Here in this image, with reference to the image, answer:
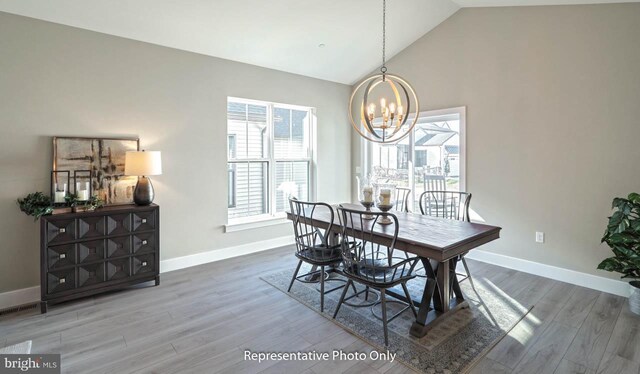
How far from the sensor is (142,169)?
338 cm

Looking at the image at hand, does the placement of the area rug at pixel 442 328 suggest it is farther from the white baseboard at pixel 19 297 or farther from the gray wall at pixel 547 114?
Result: the white baseboard at pixel 19 297

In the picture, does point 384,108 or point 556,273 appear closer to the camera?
point 384,108

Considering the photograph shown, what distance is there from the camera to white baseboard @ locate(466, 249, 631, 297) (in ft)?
10.7

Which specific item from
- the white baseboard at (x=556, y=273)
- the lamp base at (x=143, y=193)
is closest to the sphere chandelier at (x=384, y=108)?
the white baseboard at (x=556, y=273)

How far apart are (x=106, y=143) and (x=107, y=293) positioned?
1.58m

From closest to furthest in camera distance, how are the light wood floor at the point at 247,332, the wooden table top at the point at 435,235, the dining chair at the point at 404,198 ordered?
the light wood floor at the point at 247,332
the wooden table top at the point at 435,235
the dining chair at the point at 404,198

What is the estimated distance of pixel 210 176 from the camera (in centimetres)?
427

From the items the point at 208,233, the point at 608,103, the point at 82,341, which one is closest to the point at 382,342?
the point at 82,341

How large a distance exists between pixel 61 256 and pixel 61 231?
0.76 ft

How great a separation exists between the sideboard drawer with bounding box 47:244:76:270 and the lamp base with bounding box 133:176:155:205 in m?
0.71

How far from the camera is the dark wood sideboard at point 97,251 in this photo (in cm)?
290

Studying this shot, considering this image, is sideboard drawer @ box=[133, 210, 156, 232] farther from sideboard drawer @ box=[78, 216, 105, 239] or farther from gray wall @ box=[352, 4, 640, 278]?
gray wall @ box=[352, 4, 640, 278]

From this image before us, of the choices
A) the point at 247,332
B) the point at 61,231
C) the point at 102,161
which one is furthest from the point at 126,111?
the point at 247,332

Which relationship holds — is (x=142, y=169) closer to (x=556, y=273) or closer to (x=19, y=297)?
(x=19, y=297)
